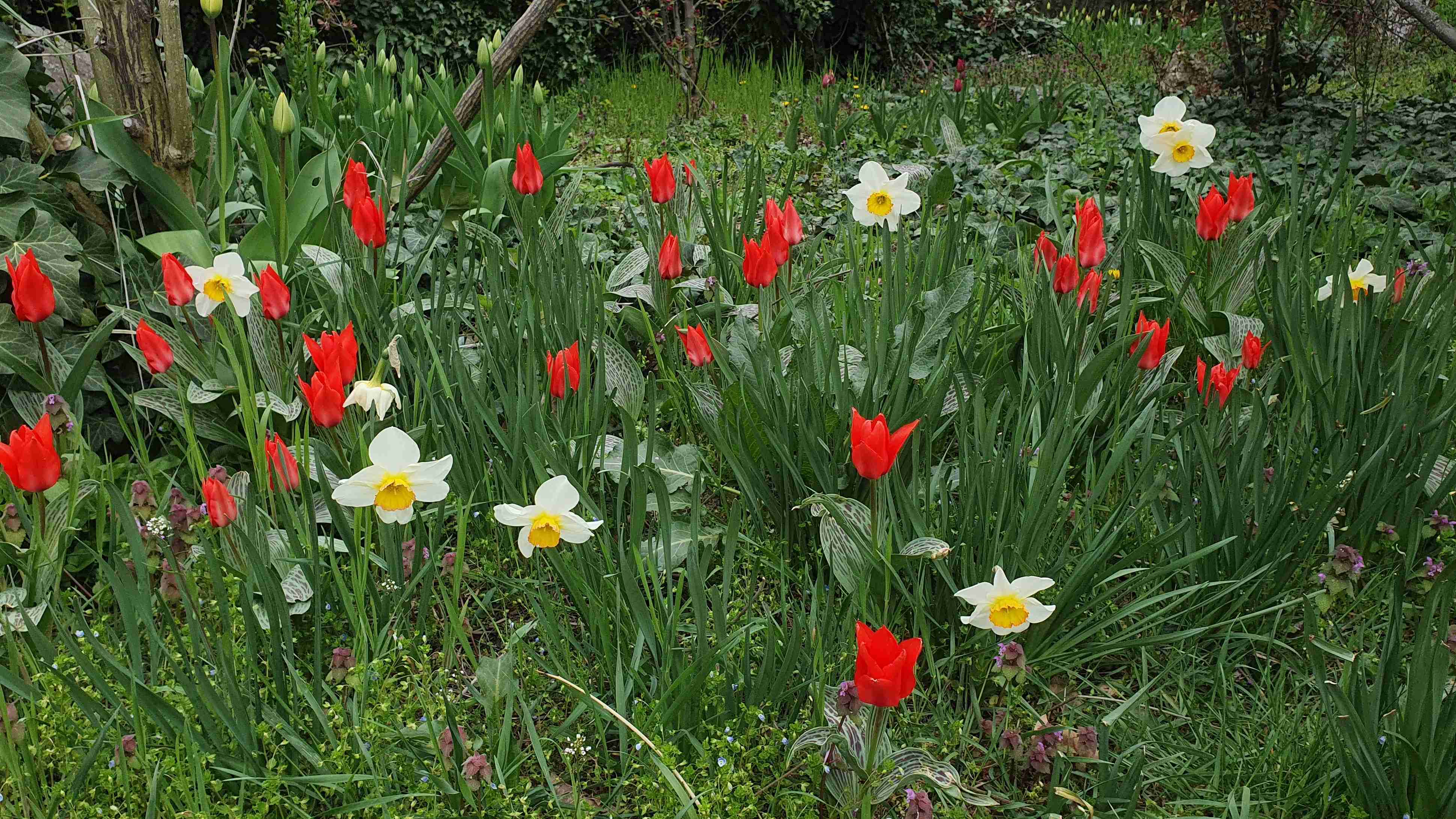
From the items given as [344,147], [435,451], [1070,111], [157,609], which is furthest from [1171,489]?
[1070,111]

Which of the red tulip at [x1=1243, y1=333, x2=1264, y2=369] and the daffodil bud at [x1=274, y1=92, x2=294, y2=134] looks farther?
the daffodil bud at [x1=274, y1=92, x2=294, y2=134]

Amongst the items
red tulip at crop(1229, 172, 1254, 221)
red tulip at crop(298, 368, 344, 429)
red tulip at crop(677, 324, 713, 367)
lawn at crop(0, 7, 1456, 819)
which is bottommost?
lawn at crop(0, 7, 1456, 819)

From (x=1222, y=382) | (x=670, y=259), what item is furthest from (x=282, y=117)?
(x=1222, y=382)

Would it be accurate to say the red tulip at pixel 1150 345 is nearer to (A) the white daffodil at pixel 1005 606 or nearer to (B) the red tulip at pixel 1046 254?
(B) the red tulip at pixel 1046 254

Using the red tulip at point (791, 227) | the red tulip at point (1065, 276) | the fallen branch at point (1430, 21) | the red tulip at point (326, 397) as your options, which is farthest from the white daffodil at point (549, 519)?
the fallen branch at point (1430, 21)

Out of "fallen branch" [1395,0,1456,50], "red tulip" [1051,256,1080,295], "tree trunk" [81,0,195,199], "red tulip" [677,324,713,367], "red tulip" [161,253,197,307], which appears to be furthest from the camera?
"fallen branch" [1395,0,1456,50]

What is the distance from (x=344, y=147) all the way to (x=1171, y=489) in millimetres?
2402

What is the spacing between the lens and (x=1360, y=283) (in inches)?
80.0

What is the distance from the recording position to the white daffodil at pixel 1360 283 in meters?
1.97

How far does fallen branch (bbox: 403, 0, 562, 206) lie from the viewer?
8.83 ft

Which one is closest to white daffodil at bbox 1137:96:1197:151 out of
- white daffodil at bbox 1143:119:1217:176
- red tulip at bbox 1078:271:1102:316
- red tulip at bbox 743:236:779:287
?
white daffodil at bbox 1143:119:1217:176

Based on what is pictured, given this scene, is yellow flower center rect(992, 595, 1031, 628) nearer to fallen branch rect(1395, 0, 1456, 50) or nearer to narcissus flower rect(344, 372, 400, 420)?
narcissus flower rect(344, 372, 400, 420)

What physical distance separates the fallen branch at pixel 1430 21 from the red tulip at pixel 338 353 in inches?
126

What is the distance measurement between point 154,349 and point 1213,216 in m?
2.00
